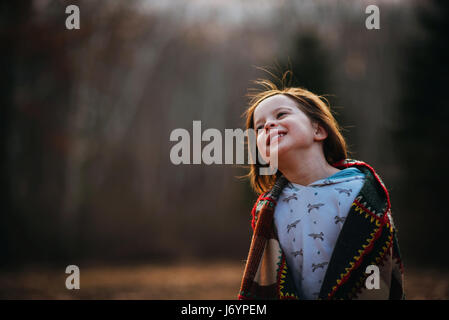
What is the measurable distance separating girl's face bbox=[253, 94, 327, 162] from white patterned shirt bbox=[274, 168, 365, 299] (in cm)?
24

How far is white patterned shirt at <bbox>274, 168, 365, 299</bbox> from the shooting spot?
1.78 meters

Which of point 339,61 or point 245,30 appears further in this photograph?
point 245,30

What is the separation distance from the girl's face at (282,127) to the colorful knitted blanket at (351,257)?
315mm

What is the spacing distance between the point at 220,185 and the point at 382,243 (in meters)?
16.4

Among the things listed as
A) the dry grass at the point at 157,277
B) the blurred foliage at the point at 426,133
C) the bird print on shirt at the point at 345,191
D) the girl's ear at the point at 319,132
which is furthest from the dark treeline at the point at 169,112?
the bird print on shirt at the point at 345,191

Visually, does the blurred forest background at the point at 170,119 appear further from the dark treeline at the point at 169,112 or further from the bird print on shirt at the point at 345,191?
the bird print on shirt at the point at 345,191

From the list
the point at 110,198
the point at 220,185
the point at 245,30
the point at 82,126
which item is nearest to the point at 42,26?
the point at 82,126

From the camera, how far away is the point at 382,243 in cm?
177

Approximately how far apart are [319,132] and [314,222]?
0.58 metres

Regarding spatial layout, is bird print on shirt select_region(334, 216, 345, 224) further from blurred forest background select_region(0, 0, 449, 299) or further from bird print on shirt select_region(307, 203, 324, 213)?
blurred forest background select_region(0, 0, 449, 299)

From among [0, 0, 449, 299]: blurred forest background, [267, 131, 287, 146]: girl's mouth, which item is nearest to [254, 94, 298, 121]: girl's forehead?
[267, 131, 287, 146]: girl's mouth

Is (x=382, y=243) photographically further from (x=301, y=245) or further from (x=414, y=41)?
(x=414, y=41)

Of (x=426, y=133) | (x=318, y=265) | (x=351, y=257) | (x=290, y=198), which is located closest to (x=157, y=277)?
(x=290, y=198)
